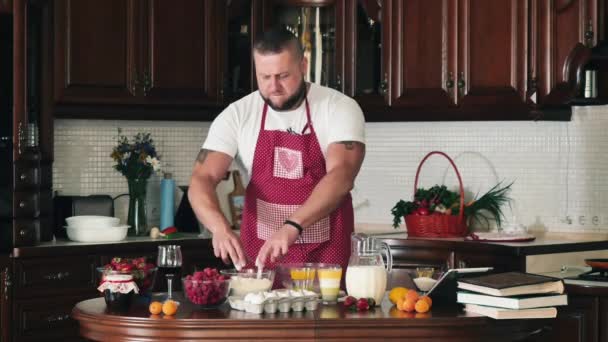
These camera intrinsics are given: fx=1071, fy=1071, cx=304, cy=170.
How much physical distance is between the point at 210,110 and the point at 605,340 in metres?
2.41

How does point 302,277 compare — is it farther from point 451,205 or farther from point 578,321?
point 451,205

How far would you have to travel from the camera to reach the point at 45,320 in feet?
15.9

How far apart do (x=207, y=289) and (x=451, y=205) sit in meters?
2.58

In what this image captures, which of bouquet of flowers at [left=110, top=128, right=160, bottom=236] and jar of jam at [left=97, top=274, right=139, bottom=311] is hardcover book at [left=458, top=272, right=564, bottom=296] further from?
bouquet of flowers at [left=110, top=128, right=160, bottom=236]

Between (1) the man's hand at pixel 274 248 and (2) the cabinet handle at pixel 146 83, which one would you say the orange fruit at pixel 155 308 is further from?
(2) the cabinet handle at pixel 146 83

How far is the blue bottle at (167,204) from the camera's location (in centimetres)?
565

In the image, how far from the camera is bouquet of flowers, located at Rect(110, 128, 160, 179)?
5566mm

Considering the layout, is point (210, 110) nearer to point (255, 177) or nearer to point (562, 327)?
point (255, 177)

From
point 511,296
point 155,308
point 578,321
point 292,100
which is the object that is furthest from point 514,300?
point 578,321

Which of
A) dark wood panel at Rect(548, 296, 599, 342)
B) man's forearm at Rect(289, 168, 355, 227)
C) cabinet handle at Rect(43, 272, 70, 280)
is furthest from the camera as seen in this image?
cabinet handle at Rect(43, 272, 70, 280)

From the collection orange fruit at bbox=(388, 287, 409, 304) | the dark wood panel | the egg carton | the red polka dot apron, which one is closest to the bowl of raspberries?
the egg carton

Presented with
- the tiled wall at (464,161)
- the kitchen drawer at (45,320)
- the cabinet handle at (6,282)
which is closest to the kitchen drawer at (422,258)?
the tiled wall at (464,161)

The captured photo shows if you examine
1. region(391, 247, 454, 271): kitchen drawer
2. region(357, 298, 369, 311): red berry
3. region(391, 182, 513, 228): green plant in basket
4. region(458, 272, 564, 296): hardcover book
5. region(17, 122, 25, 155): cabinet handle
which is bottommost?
region(391, 247, 454, 271): kitchen drawer

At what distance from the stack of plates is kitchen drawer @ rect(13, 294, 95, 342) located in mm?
315
